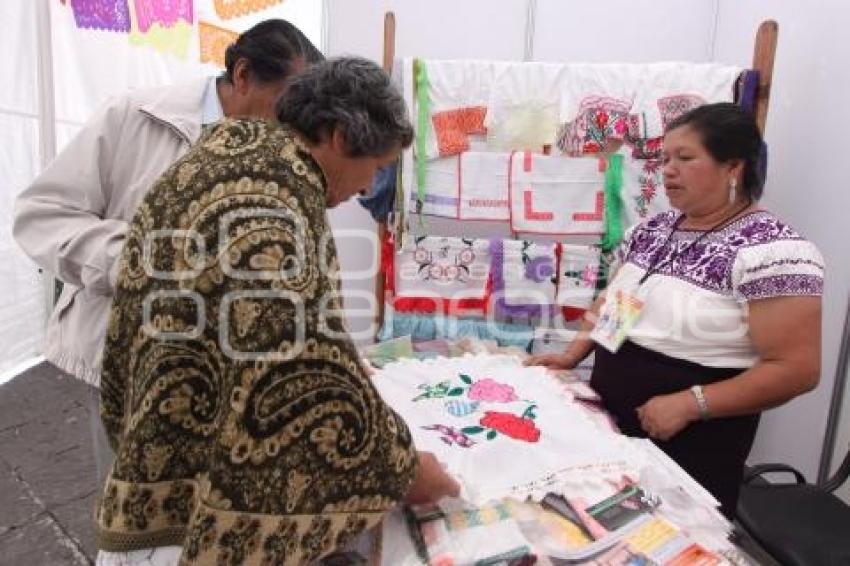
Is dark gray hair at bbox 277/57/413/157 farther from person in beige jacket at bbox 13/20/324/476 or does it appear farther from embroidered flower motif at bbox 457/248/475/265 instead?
embroidered flower motif at bbox 457/248/475/265

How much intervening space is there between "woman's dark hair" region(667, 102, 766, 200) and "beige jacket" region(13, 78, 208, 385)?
109 centimetres

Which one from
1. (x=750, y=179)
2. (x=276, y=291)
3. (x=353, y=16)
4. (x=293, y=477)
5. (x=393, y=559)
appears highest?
(x=353, y=16)

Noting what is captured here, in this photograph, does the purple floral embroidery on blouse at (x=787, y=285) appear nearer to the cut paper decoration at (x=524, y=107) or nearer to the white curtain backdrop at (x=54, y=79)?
A: the cut paper decoration at (x=524, y=107)

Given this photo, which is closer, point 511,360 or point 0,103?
point 511,360

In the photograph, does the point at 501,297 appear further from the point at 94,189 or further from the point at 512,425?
the point at 94,189

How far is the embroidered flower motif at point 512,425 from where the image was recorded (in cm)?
104

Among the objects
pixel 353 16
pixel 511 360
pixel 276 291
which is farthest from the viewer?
pixel 353 16

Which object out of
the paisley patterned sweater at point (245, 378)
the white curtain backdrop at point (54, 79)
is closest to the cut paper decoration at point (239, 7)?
the white curtain backdrop at point (54, 79)

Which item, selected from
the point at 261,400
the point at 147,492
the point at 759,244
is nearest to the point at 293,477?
the point at 261,400

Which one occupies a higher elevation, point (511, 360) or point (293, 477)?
point (293, 477)

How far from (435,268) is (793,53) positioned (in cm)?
163

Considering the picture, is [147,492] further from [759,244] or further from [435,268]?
[435,268]

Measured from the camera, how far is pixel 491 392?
4.02 feet

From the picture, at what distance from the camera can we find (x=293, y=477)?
673mm
